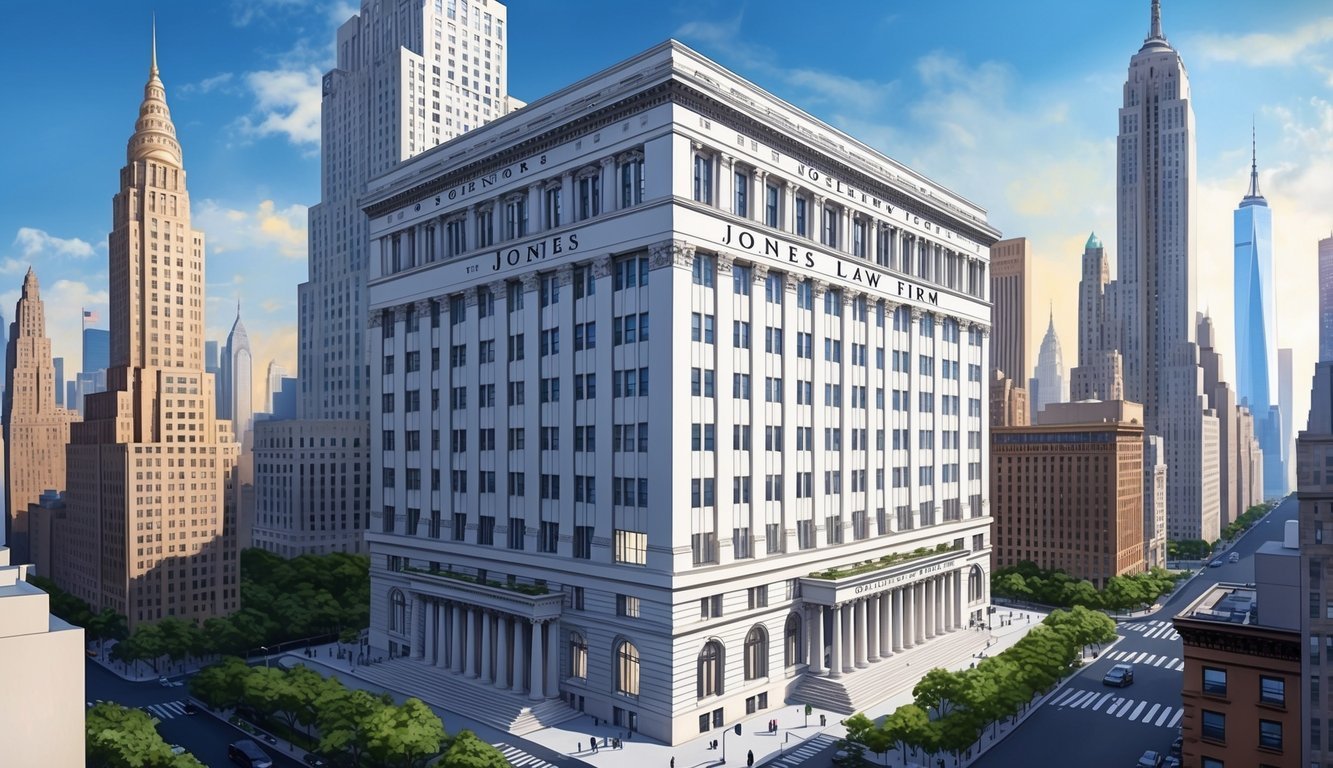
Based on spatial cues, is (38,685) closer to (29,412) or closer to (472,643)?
(472,643)

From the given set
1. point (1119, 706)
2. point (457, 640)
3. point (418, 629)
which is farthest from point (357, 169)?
point (1119, 706)

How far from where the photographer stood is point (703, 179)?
74562mm

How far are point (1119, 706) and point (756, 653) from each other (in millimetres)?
36374

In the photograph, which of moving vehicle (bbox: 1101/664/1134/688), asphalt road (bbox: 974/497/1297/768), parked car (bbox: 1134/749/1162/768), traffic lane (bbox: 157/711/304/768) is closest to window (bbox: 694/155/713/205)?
asphalt road (bbox: 974/497/1297/768)

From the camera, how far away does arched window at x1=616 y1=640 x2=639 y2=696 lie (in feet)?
237

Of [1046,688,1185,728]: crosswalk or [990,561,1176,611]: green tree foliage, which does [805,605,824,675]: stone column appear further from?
[990,561,1176,611]: green tree foliage

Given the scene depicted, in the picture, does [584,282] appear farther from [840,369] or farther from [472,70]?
[472,70]

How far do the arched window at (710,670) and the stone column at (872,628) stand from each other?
21399 millimetres

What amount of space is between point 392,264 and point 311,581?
49.9 meters

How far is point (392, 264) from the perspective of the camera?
101 meters

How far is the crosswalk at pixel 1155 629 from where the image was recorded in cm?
11612

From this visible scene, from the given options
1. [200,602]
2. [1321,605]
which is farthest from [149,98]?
[1321,605]

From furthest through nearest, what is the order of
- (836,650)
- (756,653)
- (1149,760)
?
1. (836,650)
2. (756,653)
3. (1149,760)

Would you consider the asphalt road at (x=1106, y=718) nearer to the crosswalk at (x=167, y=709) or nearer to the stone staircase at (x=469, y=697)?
the stone staircase at (x=469, y=697)
